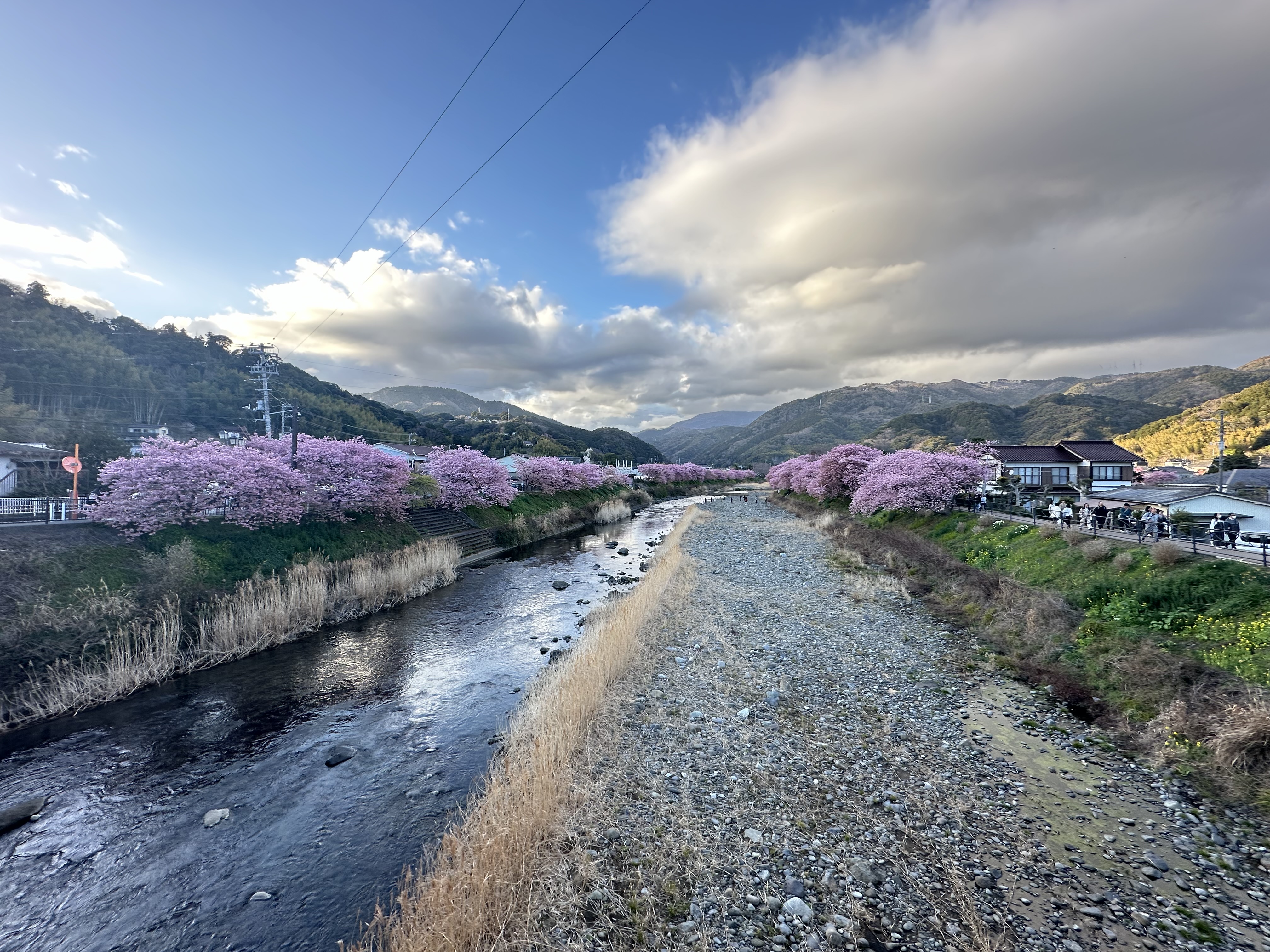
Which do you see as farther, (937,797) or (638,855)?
(937,797)

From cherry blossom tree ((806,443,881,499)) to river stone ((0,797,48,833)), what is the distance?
173ft

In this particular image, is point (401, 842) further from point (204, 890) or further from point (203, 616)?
point (203, 616)

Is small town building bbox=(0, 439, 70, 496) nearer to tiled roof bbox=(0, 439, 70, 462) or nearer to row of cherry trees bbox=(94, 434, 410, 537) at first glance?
tiled roof bbox=(0, 439, 70, 462)

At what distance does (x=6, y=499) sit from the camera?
67.7 ft

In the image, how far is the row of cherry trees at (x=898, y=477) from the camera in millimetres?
33156

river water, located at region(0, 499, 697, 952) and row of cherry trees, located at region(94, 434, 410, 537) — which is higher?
row of cherry trees, located at region(94, 434, 410, 537)

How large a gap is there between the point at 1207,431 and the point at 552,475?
12184cm

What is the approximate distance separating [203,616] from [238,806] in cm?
978

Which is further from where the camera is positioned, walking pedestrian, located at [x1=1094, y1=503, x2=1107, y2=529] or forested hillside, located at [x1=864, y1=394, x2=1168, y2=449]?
forested hillside, located at [x1=864, y1=394, x2=1168, y2=449]

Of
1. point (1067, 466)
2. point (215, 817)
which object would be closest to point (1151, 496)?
point (1067, 466)

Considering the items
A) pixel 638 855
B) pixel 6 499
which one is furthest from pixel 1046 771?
pixel 6 499

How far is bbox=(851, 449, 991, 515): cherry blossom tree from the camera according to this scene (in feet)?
108

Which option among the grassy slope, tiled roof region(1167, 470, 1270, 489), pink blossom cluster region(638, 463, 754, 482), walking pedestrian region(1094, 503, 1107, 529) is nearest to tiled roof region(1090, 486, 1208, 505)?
walking pedestrian region(1094, 503, 1107, 529)

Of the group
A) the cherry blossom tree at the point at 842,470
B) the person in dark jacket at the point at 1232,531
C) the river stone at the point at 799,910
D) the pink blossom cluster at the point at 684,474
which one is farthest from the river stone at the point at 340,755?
the pink blossom cluster at the point at 684,474
